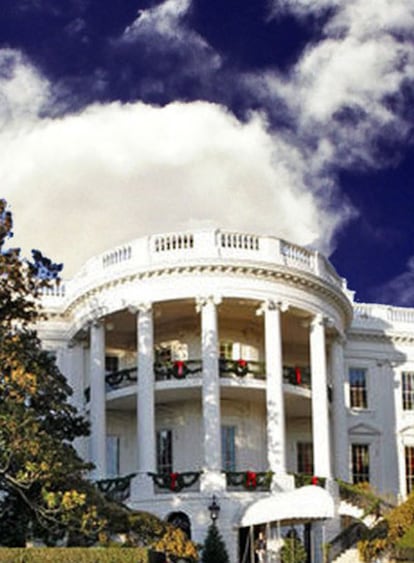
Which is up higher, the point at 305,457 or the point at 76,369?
the point at 76,369

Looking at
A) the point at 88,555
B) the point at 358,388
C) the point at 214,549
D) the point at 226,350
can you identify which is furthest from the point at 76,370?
the point at 88,555

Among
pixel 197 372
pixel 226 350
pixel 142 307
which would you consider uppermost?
pixel 142 307

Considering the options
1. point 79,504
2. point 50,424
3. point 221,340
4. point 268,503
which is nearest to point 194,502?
point 268,503

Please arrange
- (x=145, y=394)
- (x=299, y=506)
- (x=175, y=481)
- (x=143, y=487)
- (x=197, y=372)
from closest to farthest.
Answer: (x=299, y=506) < (x=175, y=481) < (x=143, y=487) < (x=145, y=394) < (x=197, y=372)

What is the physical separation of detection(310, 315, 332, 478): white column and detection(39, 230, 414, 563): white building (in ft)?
0.16

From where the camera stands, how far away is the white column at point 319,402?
3897cm

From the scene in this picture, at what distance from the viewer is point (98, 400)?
39406 millimetres

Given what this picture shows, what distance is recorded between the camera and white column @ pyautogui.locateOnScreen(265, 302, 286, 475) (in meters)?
37.4

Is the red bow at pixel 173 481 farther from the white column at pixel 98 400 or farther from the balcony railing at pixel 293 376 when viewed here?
the balcony railing at pixel 293 376

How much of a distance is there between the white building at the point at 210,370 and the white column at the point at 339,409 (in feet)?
0.17

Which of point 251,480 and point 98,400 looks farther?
point 98,400

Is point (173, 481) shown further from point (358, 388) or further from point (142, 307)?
point (358, 388)

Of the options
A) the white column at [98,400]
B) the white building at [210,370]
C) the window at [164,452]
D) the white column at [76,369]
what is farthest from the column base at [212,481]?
the white column at [76,369]

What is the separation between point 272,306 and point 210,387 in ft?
11.8
